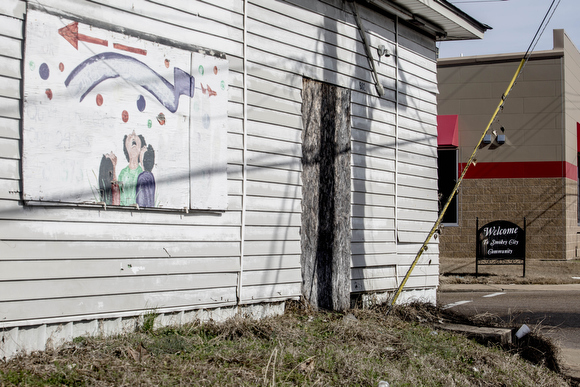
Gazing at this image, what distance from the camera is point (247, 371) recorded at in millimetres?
4707

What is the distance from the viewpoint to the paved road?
8008 millimetres

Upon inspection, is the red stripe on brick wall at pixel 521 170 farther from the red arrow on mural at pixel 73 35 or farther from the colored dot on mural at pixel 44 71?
the colored dot on mural at pixel 44 71

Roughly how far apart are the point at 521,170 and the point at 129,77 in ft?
49.2

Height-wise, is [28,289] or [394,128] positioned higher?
[394,128]

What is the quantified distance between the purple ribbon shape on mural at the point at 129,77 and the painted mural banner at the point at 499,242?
38.7ft

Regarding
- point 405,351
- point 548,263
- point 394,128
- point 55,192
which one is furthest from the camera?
point 548,263

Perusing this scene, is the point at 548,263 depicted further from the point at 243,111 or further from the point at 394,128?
the point at 243,111

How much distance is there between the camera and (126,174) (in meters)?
5.64

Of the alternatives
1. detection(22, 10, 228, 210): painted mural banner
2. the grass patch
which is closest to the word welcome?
the grass patch

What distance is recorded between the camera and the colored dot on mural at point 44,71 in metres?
5.05

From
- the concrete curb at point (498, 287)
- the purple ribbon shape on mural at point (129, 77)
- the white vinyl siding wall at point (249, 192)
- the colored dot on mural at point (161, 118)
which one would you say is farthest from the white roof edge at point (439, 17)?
the concrete curb at point (498, 287)

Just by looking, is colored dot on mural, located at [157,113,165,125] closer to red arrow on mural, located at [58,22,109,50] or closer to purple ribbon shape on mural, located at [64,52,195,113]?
purple ribbon shape on mural, located at [64,52,195,113]

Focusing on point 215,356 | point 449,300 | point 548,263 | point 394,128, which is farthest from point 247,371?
point 548,263

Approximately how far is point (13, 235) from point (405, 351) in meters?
3.63
